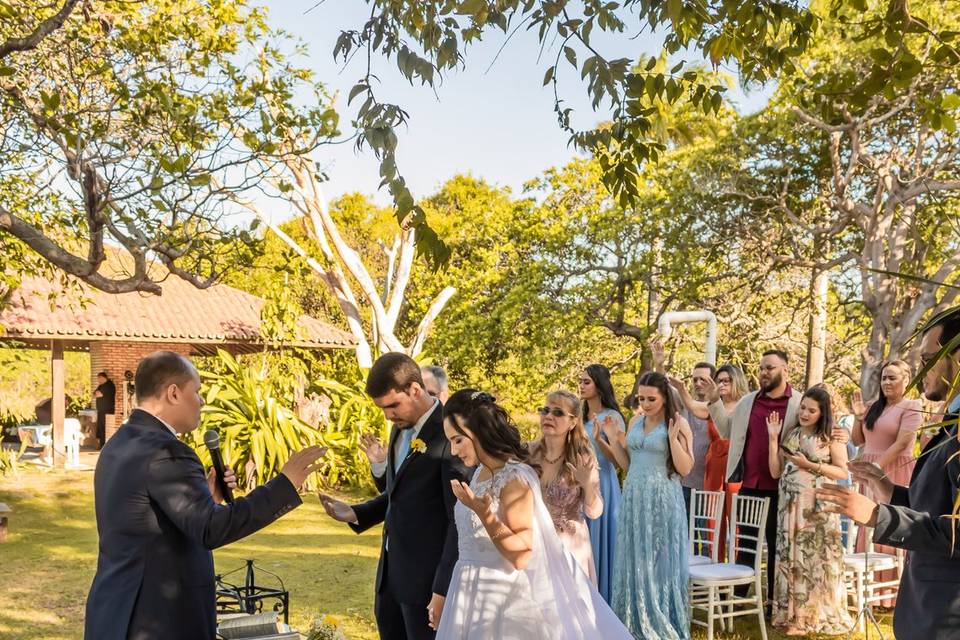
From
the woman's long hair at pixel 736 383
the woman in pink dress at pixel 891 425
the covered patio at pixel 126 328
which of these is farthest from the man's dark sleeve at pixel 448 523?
the covered patio at pixel 126 328

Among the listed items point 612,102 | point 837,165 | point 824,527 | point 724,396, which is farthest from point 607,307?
point 612,102

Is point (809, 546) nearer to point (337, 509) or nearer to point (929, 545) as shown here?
point (337, 509)

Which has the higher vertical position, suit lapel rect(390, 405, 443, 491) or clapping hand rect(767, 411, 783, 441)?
suit lapel rect(390, 405, 443, 491)

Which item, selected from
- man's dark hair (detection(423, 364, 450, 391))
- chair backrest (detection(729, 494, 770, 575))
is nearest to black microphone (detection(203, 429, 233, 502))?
man's dark hair (detection(423, 364, 450, 391))

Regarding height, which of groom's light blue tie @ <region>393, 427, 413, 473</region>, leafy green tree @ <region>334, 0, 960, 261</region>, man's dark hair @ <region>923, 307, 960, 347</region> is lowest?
groom's light blue tie @ <region>393, 427, 413, 473</region>

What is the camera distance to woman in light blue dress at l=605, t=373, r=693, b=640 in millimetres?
6535

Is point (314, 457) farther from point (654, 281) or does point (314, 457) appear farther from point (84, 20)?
point (654, 281)

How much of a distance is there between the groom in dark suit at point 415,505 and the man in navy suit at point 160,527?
67cm

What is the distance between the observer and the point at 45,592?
890 cm

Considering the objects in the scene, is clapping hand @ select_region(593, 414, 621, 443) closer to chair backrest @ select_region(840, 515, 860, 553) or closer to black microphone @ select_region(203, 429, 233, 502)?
chair backrest @ select_region(840, 515, 860, 553)

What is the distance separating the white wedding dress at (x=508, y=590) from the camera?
3.87m

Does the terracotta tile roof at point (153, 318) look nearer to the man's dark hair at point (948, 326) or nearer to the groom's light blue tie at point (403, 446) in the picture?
the groom's light blue tie at point (403, 446)

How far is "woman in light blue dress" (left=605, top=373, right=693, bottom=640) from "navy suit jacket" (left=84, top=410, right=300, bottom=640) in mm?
3813

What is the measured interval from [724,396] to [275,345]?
9.57 m
